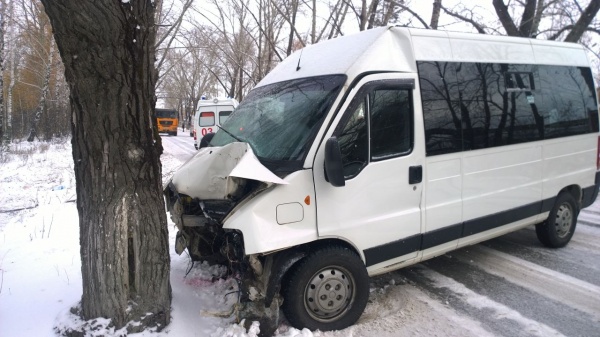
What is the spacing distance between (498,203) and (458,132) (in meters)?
1.05

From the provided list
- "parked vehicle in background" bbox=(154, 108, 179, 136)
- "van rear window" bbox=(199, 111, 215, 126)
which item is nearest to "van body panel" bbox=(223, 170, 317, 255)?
"van rear window" bbox=(199, 111, 215, 126)

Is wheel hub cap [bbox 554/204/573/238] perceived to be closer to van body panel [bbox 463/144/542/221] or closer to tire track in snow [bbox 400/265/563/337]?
van body panel [bbox 463/144/542/221]

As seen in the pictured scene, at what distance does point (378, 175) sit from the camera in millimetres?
3537

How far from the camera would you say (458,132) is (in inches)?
163

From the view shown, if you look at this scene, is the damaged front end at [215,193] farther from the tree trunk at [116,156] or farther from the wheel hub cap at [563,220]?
the wheel hub cap at [563,220]

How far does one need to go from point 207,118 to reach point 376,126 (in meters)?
14.4

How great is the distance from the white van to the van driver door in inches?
541

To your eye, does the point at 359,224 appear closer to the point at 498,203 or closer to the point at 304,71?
the point at 304,71

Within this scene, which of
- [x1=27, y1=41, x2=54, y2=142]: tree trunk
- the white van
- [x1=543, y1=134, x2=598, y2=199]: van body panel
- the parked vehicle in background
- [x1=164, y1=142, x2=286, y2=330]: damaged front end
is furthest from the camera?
the parked vehicle in background

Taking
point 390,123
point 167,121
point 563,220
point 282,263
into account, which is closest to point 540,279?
point 563,220

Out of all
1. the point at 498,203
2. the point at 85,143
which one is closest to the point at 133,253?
the point at 85,143

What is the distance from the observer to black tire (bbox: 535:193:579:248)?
5.38 metres

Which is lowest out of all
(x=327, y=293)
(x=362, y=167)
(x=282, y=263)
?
(x=327, y=293)

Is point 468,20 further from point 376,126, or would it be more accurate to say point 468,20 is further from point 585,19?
point 376,126
